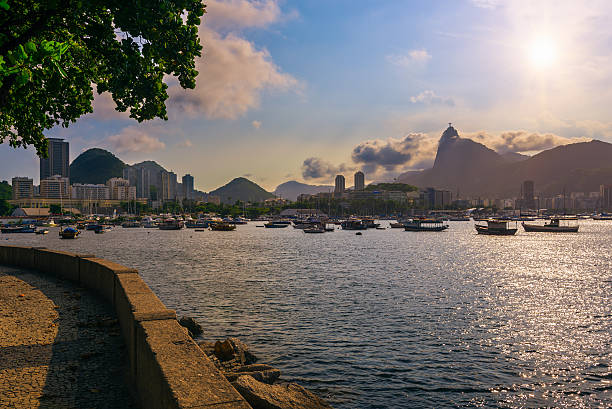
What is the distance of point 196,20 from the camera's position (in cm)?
1473

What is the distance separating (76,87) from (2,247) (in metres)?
16.5

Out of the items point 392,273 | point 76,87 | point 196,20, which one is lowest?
point 392,273

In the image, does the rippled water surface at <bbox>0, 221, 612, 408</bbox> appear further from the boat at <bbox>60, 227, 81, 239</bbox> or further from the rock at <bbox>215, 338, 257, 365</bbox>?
the boat at <bbox>60, 227, 81, 239</bbox>

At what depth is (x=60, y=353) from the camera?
35.7 feet

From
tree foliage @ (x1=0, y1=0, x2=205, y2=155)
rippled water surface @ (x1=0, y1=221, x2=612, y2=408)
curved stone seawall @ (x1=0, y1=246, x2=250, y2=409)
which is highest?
tree foliage @ (x1=0, y1=0, x2=205, y2=155)

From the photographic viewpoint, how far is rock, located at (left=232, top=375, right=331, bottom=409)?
10242 millimetres

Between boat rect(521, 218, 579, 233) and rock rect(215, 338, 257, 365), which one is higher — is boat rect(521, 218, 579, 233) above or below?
below

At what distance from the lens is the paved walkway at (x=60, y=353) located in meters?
8.48

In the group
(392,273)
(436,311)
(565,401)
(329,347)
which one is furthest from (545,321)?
(392,273)

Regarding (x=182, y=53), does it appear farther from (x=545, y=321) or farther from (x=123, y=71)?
(x=545, y=321)

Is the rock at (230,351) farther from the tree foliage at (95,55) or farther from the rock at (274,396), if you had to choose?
the tree foliage at (95,55)

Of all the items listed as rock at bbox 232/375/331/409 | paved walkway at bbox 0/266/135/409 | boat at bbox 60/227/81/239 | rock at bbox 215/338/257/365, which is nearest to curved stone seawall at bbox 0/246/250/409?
paved walkway at bbox 0/266/135/409

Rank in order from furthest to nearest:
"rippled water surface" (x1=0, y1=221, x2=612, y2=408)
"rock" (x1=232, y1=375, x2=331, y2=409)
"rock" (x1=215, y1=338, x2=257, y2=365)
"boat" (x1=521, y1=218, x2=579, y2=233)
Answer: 1. "boat" (x1=521, y1=218, x2=579, y2=233)
2. "rock" (x1=215, y1=338, x2=257, y2=365)
3. "rippled water surface" (x1=0, y1=221, x2=612, y2=408)
4. "rock" (x1=232, y1=375, x2=331, y2=409)

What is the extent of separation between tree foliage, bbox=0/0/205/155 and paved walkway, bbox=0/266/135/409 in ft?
22.2
